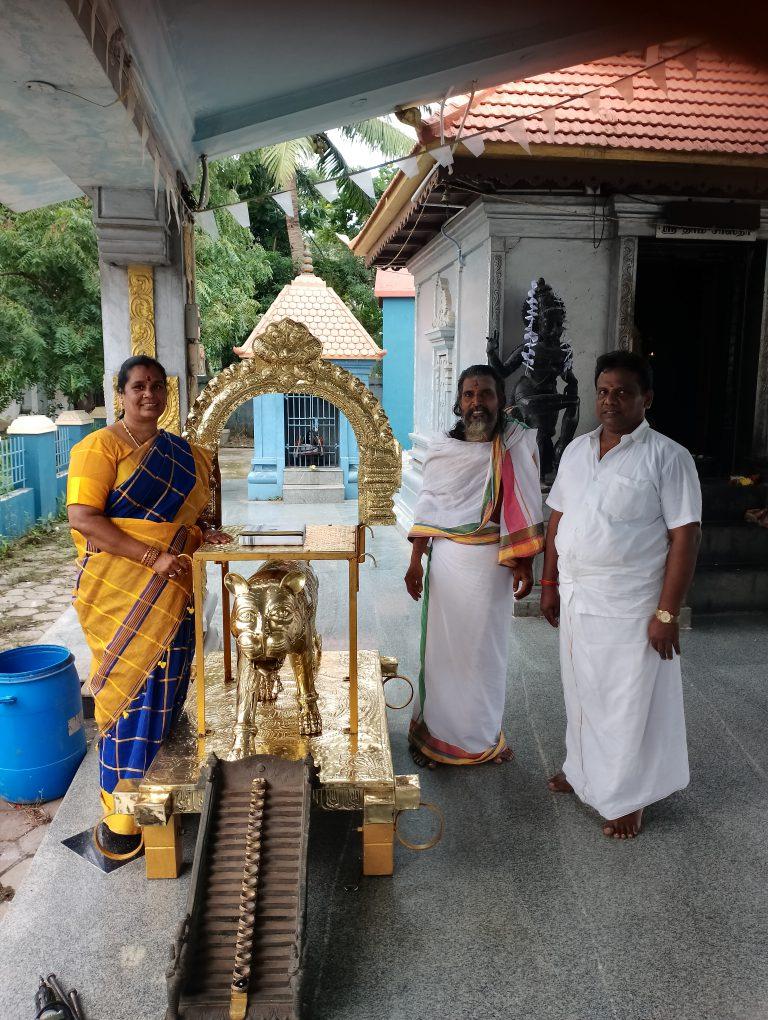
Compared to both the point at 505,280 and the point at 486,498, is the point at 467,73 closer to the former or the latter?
the point at 486,498

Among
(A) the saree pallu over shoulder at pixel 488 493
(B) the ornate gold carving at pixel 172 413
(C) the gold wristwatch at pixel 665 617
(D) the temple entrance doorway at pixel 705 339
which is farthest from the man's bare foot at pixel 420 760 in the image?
(D) the temple entrance doorway at pixel 705 339

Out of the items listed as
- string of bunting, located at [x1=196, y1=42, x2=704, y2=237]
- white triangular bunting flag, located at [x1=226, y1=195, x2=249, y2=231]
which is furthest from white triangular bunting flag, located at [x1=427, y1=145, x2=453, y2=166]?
white triangular bunting flag, located at [x1=226, y1=195, x2=249, y2=231]

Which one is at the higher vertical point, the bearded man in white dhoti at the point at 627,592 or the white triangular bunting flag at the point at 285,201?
the white triangular bunting flag at the point at 285,201

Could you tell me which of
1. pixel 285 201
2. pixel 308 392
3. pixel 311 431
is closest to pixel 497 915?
pixel 308 392

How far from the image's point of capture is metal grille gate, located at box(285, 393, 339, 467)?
12477mm

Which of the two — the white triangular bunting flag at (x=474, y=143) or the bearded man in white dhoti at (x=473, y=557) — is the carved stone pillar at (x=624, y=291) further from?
the bearded man in white dhoti at (x=473, y=557)

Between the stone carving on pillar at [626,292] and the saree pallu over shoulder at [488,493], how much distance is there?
3239 mm

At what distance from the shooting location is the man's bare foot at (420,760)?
3.49 meters

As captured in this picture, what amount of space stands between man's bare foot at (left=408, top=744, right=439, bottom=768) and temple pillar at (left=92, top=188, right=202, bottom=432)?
2.24m

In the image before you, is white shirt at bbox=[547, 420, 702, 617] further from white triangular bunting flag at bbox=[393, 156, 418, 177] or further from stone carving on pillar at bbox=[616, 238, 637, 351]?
stone carving on pillar at bbox=[616, 238, 637, 351]

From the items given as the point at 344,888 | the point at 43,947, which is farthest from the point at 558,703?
the point at 43,947

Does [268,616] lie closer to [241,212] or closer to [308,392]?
[308,392]

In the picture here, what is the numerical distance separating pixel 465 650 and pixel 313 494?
844cm

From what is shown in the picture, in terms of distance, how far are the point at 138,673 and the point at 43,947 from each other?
97 centimetres
